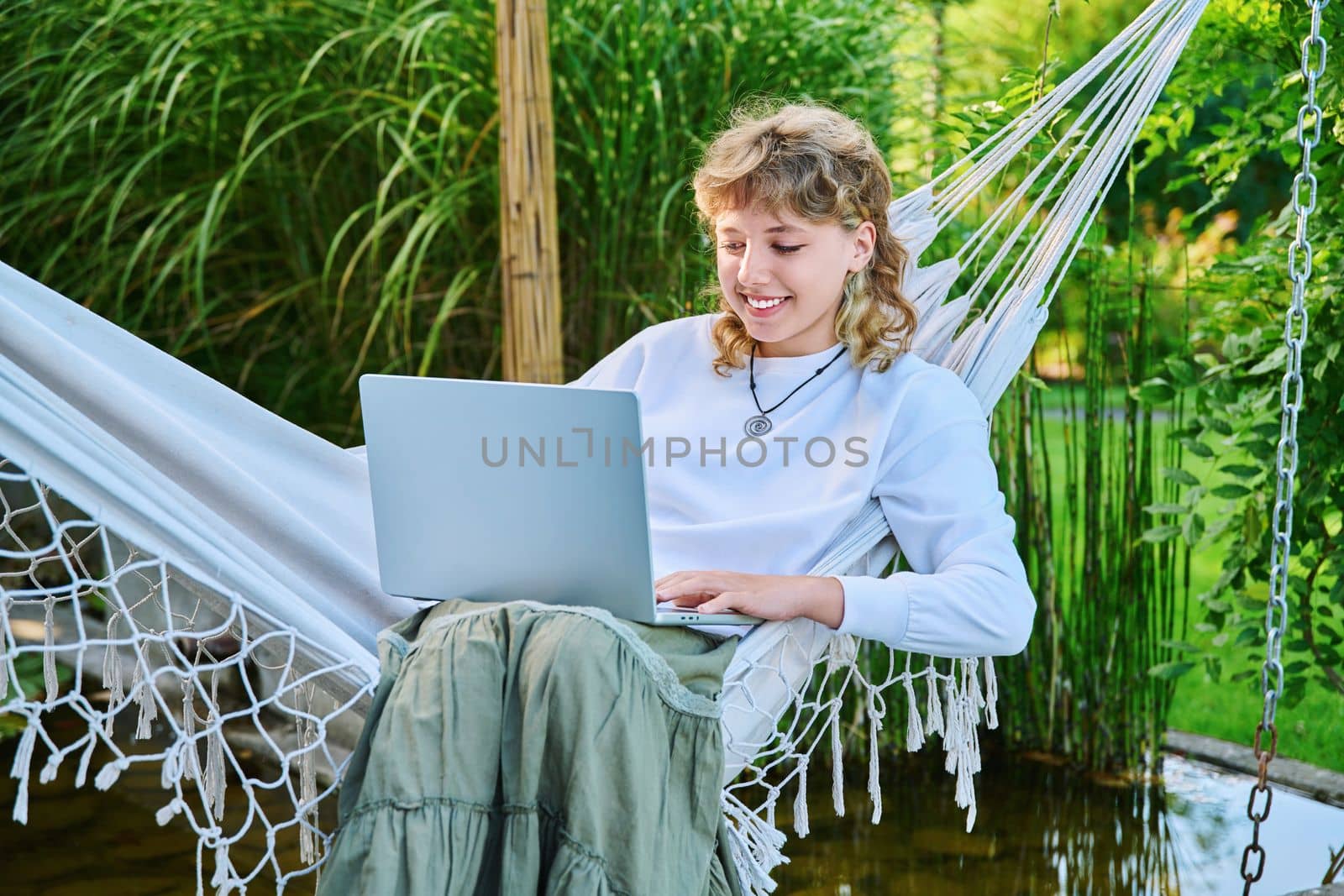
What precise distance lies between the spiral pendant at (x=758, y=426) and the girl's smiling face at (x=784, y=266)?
100mm

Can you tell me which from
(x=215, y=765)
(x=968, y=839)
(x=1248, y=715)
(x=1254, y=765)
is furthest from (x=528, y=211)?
(x=1248, y=715)

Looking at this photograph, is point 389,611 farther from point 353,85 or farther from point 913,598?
point 353,85

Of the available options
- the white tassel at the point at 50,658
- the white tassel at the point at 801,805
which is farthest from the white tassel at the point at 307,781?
the white tassel at the point at 801,805

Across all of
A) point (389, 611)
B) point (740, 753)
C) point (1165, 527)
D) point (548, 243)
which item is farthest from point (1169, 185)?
point (389, 611)

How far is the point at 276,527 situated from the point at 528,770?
521 mm

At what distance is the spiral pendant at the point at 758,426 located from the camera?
5.54 ft

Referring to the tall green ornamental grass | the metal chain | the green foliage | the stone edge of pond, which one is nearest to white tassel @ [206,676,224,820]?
the metal chain

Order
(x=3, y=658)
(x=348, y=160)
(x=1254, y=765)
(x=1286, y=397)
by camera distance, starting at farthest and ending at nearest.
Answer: (x=348, y=160)
(x=1254, y=765)
(x=1286, y=397)
(x=3, y=658)

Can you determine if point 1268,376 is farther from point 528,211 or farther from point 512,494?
point 512,494

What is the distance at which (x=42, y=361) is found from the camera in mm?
1450

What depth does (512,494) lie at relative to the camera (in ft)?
4.32

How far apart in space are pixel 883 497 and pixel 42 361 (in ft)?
3.17

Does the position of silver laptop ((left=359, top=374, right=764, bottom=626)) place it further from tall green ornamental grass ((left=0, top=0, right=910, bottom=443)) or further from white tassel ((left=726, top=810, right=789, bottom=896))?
tall green ornamental grass ((left=0, top=0, right=910, bottom=443))

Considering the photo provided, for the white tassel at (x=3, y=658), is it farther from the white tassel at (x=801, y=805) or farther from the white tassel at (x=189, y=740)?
the white tassel at (x=801, y=805)
